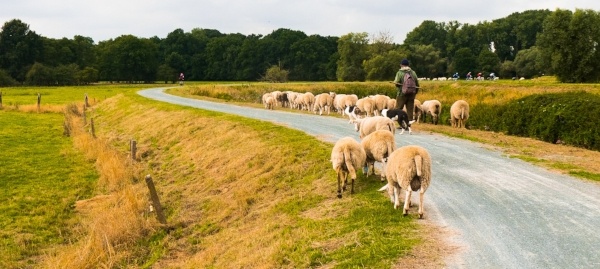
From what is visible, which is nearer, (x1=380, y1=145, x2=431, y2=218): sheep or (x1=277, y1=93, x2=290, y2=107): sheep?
(x1=380, y1=145, x2=431, y2=218): sheep

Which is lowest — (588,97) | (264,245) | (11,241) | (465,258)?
(11,241)

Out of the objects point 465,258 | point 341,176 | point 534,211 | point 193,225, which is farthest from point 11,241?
point 534,211

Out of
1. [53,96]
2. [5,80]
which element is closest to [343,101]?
[53,96]

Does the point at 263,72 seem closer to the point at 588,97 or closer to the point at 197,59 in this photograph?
the point at 197,59

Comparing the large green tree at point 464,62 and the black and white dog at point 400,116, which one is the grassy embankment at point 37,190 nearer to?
the black and white dog at point 400,116

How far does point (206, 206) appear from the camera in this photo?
53.8 ft

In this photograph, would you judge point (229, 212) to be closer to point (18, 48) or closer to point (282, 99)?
point (282, 99)

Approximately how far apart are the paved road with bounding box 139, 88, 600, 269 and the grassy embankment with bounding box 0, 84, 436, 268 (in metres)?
1.09

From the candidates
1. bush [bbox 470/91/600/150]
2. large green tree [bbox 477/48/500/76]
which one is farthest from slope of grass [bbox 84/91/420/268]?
large green tree [bbox 477/48/500/76]

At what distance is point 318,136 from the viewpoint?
20609 millimetres

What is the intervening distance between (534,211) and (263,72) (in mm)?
124640

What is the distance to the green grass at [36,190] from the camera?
551 inches

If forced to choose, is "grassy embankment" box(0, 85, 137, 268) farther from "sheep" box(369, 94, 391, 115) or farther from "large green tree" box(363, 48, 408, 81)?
"large green tree" box(363, 48, 408, 81)

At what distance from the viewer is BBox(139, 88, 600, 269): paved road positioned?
25.8 feet
